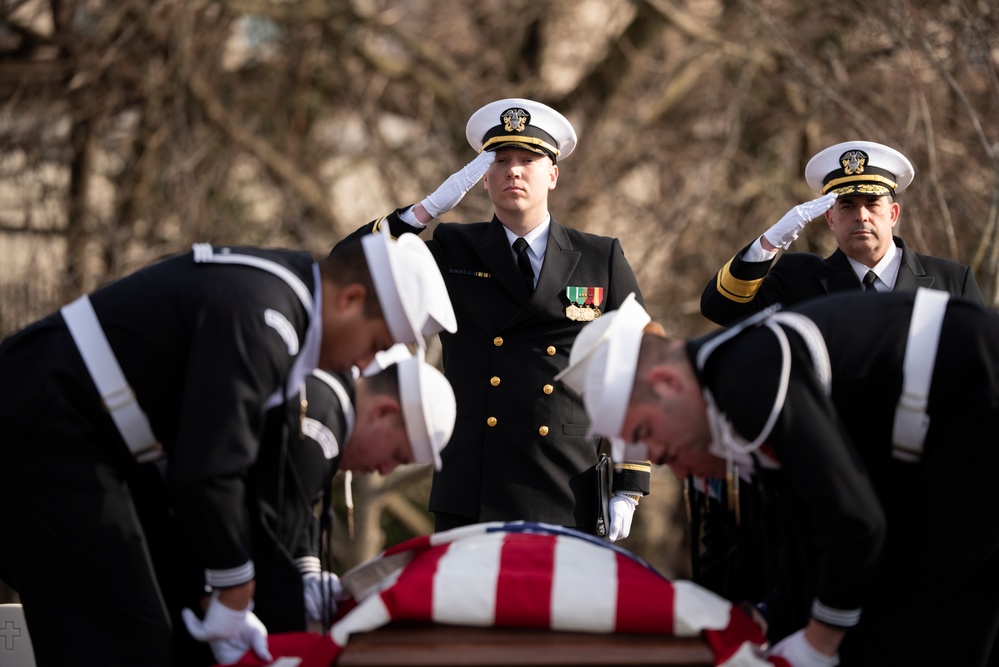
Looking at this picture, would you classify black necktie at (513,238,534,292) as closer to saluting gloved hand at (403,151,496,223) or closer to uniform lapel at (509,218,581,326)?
uniform lapel at (509,218,581,326)

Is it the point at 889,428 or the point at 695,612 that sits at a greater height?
the point at 889,428

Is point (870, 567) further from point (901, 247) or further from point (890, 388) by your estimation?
point (901, 247)

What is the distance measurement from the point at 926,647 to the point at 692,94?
27.6ft

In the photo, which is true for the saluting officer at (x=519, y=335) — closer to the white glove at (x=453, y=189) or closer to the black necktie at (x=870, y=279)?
the white glove at (x=453, y=189)

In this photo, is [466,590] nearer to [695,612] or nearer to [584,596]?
[584,596]

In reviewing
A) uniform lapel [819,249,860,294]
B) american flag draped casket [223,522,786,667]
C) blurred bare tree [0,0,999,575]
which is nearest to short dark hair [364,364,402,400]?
american flag draped casket [223,522,786,667]

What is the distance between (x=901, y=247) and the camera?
4488 millimetres

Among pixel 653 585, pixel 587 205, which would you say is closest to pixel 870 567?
pixel 653 585

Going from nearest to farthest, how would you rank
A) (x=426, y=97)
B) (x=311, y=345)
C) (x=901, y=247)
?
(x=311, y=345), (x=901, y=247), (x=426, y=97)

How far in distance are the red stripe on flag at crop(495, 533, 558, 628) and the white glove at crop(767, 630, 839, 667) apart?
1.76 ft

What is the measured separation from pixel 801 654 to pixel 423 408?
1088 millimetres

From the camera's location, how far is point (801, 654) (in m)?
2.98

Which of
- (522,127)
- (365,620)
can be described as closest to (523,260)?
(522,127)

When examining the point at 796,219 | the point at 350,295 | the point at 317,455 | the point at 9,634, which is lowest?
the point at 9,634
